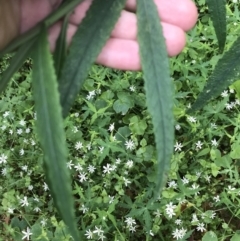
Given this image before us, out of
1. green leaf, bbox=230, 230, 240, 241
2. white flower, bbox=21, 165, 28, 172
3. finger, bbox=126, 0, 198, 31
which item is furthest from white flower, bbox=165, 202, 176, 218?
finger, bbox=126, 0, 198, 31

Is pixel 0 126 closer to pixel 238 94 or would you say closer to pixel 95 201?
pixel 95 201

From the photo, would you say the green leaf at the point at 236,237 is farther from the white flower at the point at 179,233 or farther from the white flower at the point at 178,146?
the white flower at the point at 178,146

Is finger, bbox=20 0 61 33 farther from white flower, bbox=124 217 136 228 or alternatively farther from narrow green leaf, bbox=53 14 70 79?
white flower, bbox=124 217 136 228

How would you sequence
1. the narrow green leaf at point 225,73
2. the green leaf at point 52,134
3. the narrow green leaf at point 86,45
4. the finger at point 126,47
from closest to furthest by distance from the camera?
the green leaf at point 52,134, the narrow green leaf at point 86,45, the narrow green leaf at point 225,73, the finger at point 126,47

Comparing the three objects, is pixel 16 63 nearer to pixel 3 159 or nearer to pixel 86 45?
pixel 86 45

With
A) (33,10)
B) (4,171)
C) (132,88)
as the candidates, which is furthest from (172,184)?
(33,10)

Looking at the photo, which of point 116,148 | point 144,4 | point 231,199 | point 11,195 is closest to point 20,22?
point 144,4

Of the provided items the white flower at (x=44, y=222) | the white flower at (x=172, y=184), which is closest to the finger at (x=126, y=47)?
the white flower at (x=172, y=184)
